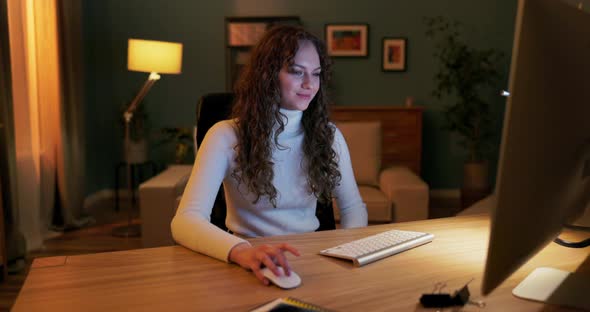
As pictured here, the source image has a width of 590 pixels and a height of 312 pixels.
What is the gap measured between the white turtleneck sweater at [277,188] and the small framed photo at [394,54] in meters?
3.83

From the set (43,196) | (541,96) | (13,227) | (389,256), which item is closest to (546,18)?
(541,96)

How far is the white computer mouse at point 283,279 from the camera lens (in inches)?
38.6

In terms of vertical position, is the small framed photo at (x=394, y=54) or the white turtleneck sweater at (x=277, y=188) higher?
the small framed photo at (x=394, y=54)

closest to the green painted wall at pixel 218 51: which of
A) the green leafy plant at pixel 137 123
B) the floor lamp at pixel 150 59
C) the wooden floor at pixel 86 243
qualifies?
the green leafy plant at pixel 137 123

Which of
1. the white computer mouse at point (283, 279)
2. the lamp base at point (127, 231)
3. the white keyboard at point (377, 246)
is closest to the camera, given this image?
the white computer mouse at point (283, 279)

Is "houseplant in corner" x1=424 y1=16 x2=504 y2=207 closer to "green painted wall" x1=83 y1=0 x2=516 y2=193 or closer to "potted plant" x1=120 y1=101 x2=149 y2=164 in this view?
"green painted wall" x1=83 y1=0 x2=516 y2=193

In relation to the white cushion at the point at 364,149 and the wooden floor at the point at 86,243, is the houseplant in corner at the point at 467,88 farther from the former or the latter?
the wooden floor at the point at 86,243

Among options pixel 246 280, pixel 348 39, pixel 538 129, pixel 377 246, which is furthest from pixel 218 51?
pixel 538 129

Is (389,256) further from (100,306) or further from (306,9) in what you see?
(306,9)

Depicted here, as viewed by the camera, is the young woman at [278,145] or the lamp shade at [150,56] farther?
the lamp shade at [150,56]

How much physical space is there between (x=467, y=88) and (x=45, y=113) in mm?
3682

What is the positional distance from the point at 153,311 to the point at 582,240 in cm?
103

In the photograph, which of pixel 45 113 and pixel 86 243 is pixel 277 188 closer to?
pixel 86 243

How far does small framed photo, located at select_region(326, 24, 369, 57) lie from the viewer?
544 centimetres
